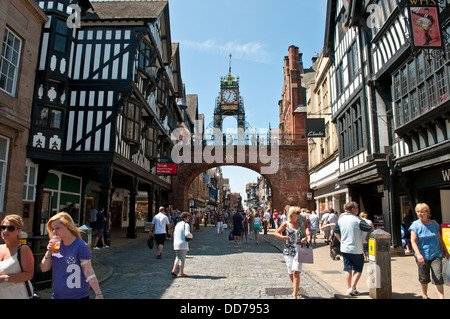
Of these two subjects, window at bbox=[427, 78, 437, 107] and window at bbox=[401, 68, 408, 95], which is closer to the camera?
window at bbox=[427, 78, 437, 107]

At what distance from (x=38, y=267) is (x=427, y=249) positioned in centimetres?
655

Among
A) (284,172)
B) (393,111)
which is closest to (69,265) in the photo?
(393,111)

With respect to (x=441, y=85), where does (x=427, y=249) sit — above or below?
below

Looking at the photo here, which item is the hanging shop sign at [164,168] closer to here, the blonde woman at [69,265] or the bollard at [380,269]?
the bollard at [380,269]

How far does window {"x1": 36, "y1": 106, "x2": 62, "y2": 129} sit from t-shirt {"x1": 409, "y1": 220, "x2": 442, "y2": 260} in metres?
12.7

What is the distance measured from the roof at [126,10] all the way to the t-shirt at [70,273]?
A: 1351cm

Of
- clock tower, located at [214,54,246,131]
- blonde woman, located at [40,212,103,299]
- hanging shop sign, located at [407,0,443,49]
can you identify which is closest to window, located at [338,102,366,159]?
hanging shop sign, located at [407,0,443,49]

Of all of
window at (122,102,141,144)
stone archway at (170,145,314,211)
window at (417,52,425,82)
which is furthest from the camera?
stone archway at (170,145,314,211)

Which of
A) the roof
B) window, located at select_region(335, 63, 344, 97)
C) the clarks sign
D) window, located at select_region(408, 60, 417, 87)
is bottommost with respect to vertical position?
window, located at select_region(408, 60, 417, 87)

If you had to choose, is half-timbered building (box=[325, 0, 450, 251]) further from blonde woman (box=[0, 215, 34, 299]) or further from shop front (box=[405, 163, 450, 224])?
blonde woman (box=[0, 215, 34, 299])

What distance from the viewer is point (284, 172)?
28250 millimetres

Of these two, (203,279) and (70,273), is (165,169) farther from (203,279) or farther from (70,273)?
(70,273)

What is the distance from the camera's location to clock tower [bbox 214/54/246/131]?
3518cm
